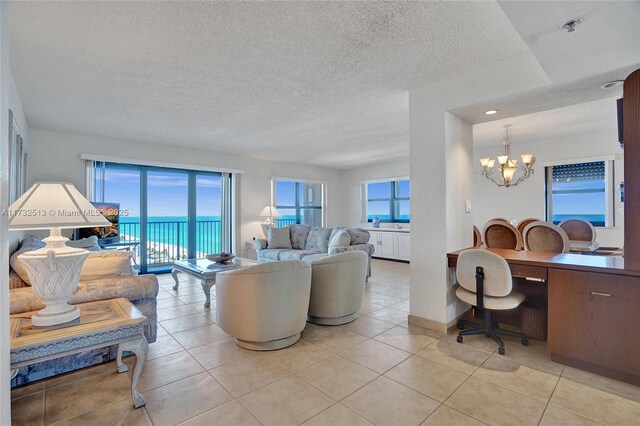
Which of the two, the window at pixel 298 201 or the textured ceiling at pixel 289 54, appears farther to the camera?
the window at pixel 298 201

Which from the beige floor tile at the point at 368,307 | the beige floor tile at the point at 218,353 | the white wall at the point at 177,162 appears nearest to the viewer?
the beige floor tile at the point at 218,353

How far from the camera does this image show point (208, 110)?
379 centimetres

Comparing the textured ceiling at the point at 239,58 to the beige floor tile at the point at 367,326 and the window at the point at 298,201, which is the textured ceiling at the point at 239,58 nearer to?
the beige floor tile at the point at 367,326

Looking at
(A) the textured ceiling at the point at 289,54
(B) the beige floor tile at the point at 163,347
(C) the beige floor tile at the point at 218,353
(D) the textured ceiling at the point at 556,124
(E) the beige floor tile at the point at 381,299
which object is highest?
(D) the textured ceiling at the point at 556,124

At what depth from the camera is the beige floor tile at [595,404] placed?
1.76 metres

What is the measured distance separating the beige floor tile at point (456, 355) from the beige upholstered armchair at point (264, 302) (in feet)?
3.76

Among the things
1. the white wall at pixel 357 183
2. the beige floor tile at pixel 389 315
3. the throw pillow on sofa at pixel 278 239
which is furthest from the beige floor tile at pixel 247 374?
the white wall at pixel 357 183

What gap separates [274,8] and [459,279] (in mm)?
2610

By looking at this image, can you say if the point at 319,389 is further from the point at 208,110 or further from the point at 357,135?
the point at 357,135

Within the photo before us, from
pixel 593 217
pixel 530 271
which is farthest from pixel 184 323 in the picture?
pixel 593 217

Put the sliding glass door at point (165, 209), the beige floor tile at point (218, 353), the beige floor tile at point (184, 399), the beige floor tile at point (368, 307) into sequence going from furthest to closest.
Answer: the sliding glass door at point (165, 209), the beige floor tile at point (368, 307), the beige floor tile at point (218, 353), the beige floor tile at point (184, 399)

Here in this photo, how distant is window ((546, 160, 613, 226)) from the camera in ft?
16.0

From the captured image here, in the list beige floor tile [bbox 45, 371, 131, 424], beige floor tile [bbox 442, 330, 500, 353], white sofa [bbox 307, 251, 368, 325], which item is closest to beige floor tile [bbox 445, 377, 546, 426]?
beige floor tile [bbox 442, 330, 500, 353]

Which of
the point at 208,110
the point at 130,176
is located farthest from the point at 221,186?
the point at 208,110
